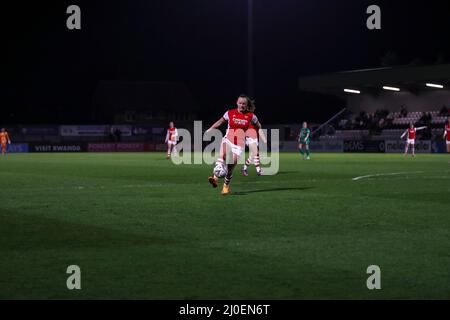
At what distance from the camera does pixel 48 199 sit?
15453 mm

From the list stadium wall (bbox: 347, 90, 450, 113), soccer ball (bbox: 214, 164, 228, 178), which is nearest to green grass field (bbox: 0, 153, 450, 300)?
soccer ball (bbox: 214, 164, 228, 178)

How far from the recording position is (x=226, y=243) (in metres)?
9.38

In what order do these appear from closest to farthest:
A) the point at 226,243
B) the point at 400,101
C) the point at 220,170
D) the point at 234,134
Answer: the point at 226,243 < the point at 220,170 < the point at 234,134 < the point at 400,101

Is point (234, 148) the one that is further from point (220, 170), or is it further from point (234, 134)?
point (220, 170)

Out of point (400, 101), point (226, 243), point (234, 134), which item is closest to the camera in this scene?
point (226, 243)

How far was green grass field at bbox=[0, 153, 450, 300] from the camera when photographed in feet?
22.4

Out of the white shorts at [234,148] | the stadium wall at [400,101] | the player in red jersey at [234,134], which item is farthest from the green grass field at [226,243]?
the stadium wall at [400,101]

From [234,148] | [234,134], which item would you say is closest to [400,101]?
[234,134]

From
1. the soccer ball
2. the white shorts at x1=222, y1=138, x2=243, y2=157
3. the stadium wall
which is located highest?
the stadium wall

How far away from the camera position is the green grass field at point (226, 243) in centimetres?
683

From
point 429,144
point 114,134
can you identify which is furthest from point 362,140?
point 114,134

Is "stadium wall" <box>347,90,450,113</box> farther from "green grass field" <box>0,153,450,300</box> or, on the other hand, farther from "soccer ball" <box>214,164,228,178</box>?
"soccer ball" <box>214,164,228,178</box>
